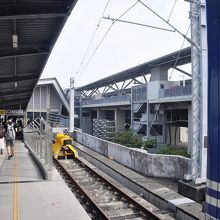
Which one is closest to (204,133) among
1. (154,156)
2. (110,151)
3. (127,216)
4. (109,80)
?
(127,216)

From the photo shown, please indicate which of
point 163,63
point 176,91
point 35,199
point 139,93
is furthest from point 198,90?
point 163,63

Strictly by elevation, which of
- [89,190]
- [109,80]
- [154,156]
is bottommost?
[89,190]

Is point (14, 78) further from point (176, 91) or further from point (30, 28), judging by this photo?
point (176, 91)

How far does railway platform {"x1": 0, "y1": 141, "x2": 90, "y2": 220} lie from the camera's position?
800 cm

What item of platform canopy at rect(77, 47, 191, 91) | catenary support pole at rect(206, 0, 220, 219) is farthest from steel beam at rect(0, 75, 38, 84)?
catenary support pole at rect(206, 0, 220, 219)

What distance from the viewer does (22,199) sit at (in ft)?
30.7

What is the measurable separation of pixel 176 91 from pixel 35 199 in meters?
32.4

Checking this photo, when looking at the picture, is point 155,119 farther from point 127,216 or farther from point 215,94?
point 215,94

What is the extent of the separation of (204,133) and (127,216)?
3217mm

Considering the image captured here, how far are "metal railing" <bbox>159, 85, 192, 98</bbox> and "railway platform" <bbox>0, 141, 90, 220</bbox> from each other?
87.9 feet

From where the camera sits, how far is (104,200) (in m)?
12.2

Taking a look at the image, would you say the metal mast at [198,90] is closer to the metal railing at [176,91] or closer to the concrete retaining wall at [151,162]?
the concrete retaining wall at [151,162]

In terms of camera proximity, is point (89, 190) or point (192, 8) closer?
point (192, 8)

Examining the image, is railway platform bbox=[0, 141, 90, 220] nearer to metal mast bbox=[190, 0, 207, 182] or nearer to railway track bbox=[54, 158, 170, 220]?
railway track bbox=[54, 158, 170, 220]
